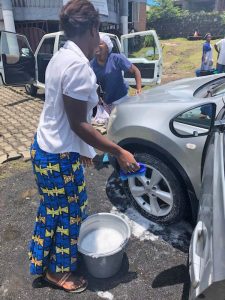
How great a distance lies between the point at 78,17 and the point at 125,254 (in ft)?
6.35

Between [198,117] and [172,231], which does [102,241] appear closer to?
[172,231]

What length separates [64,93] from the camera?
159 cm

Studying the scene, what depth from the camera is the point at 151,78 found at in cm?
684

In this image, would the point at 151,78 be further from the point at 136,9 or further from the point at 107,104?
the point at 136,9

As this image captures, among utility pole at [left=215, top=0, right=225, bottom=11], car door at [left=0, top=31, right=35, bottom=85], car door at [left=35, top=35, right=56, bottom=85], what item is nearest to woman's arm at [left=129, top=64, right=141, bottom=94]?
car door at [left=35, top=35, right=56, bottom=85]

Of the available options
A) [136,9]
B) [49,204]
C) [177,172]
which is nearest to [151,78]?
[177,172]

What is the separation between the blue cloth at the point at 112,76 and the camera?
3.84 meters

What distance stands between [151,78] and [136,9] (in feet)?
61.8

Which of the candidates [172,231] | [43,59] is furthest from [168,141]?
[43,59]

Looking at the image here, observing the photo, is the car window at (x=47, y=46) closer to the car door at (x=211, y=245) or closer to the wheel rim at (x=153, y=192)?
the wheel rim at (x=153, y=192)

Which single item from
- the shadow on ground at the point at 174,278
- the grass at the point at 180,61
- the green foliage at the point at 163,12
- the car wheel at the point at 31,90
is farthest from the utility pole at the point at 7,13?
the green foliage at the point at 163,12

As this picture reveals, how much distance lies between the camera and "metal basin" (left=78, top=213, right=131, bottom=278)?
2166 millimetres

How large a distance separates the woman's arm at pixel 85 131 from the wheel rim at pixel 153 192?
876 millimetres

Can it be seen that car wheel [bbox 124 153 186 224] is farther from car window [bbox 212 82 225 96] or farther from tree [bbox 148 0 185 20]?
tree [bbox 148 0 185 20]
